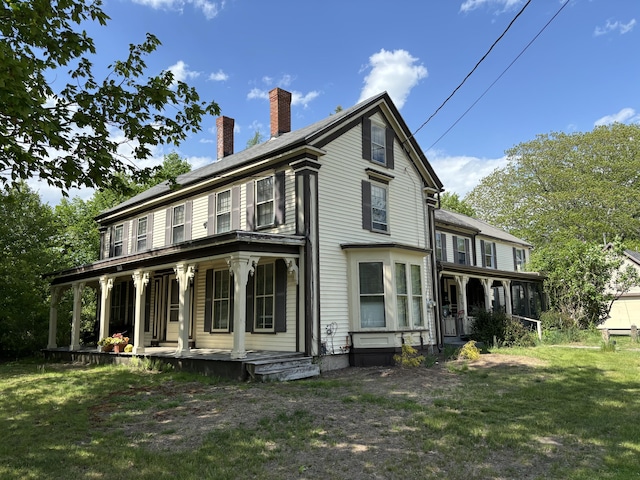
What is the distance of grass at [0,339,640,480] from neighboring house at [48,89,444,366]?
226 centimetres

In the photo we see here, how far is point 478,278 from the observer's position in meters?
22.2

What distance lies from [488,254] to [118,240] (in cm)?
2014

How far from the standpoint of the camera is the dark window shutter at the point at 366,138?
576 inches

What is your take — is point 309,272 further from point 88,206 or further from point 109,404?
point 88,206

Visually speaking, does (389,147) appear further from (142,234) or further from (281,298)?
(142,234)

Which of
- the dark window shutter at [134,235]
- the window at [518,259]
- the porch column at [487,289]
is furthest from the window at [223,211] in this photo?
the window at [518,259]

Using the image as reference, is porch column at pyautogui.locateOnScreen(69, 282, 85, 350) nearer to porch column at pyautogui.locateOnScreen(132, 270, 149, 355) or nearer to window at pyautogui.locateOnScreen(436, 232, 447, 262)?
porch column at pyautogui.locateOnScreen(132, 270, 149, 355)

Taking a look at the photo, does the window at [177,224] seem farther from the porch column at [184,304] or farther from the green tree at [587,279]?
A: the green tree at [587,279]

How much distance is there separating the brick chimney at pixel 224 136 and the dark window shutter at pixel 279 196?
6866 mm

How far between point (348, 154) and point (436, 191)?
4769mm

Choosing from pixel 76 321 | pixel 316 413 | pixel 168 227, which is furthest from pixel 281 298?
pixel 76 321


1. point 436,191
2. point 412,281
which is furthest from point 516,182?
point 412,281

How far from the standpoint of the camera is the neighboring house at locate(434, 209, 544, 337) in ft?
67.5

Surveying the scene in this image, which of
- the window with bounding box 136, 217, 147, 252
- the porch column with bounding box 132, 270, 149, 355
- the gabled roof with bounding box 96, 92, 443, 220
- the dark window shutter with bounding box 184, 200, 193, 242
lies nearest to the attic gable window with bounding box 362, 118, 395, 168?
the gabled roof with bounding box 96, 92, 443, 220
